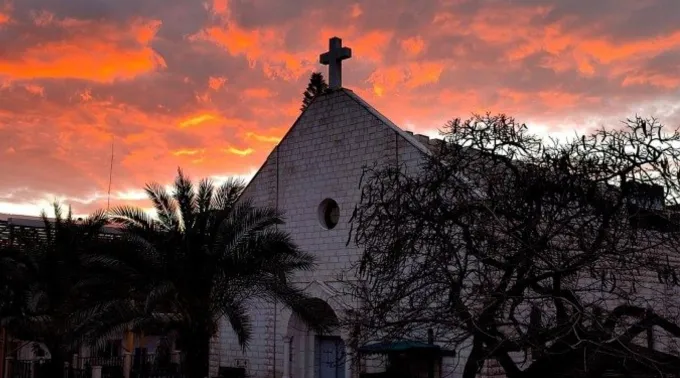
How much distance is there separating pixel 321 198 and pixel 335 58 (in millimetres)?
4319

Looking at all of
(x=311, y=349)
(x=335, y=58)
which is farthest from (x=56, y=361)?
(x=335, y=58)

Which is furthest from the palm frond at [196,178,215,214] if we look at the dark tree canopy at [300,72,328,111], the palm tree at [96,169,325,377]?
the dark tree canopy at [300,72,328,111]

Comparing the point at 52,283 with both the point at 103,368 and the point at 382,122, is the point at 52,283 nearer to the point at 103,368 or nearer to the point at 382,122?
the point at 103,368

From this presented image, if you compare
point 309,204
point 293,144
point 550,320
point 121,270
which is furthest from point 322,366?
point 550,320

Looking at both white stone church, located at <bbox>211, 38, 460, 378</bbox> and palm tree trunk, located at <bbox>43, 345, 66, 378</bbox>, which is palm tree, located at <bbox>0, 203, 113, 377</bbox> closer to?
palm tree trunk, located at <bbox>43, 345, 66, 378</bbox>

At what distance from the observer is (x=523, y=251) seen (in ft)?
28.1

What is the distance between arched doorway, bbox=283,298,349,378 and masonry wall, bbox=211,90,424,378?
0.39 meters

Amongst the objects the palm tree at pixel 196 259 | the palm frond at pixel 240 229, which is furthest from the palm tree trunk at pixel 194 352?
the palm frond at pixel 240 229

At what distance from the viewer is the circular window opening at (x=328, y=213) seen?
67.9 feet

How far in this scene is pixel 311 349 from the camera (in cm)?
2116

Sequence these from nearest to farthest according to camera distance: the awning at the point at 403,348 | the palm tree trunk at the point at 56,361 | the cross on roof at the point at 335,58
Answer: the awning at the point at 403,348 < the palm tree trunk at the point at 56,361 < the cross on roof at the point at 335,58

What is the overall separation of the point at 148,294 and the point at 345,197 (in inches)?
297

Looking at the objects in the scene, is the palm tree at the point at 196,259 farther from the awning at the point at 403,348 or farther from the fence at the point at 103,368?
the fence at the point at 103,368

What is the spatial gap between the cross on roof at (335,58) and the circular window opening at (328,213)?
3457 millimetres
